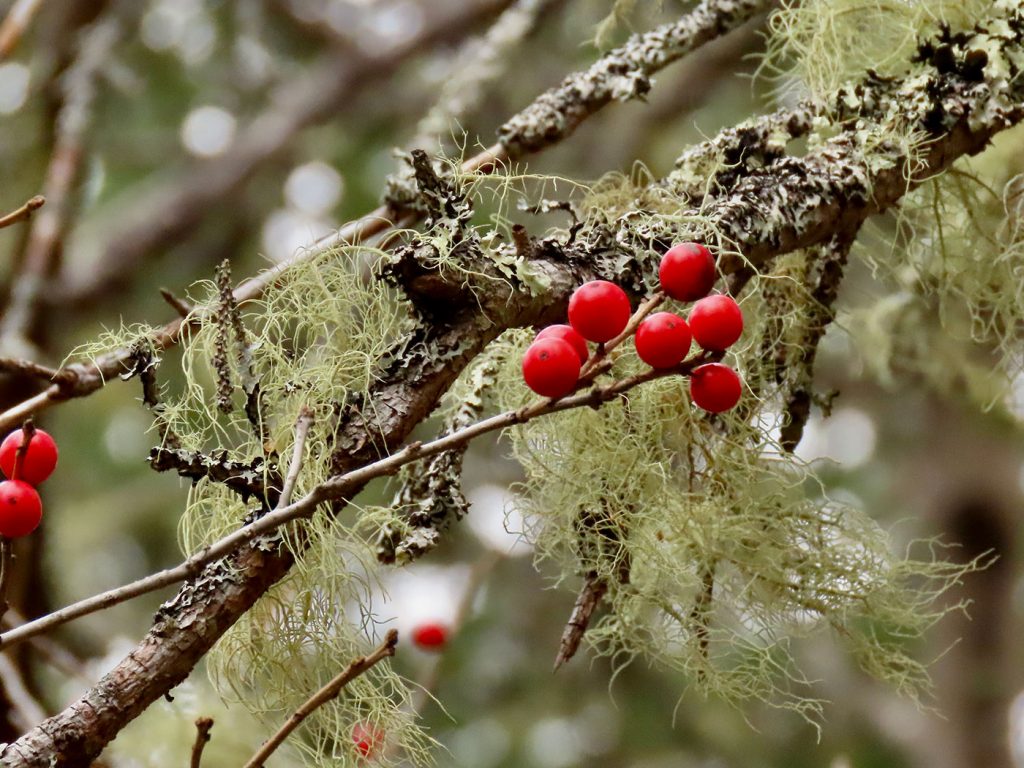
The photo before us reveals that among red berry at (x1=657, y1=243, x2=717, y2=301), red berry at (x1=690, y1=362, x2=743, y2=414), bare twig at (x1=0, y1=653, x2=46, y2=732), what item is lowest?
bare twig at (x1=0, y1=653, x2=46, y2=732)

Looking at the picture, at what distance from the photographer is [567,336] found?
734 millimetres

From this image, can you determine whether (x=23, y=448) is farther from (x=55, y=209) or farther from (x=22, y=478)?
(x=55, y=209)

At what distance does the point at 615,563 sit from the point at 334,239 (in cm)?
35

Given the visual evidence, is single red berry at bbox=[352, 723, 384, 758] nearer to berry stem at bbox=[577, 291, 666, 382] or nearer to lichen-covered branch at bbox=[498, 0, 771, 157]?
berry stem at bbox=[577, 291, 666, 382]

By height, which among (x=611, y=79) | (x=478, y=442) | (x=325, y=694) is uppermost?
(x=611, y=79)

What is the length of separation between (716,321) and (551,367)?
0.36ft

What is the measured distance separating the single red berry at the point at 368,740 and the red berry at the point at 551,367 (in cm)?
33

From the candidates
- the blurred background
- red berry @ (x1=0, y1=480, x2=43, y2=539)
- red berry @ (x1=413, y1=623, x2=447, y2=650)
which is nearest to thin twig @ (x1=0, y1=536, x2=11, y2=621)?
red berry @ (x1=0, y1=480, x2=43, y2=539)

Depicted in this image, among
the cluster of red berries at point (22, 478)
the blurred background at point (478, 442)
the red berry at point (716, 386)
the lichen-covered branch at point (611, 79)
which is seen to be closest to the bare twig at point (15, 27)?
the blurred background at point (478, 442)

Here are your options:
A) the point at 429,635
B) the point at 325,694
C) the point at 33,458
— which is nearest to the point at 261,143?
the point at 429,635

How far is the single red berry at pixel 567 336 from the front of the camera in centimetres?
73

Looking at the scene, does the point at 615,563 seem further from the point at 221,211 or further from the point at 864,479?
the point at 864,479

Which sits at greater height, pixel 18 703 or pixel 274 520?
pixel 274 520

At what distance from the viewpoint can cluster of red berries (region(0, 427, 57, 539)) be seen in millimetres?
731
